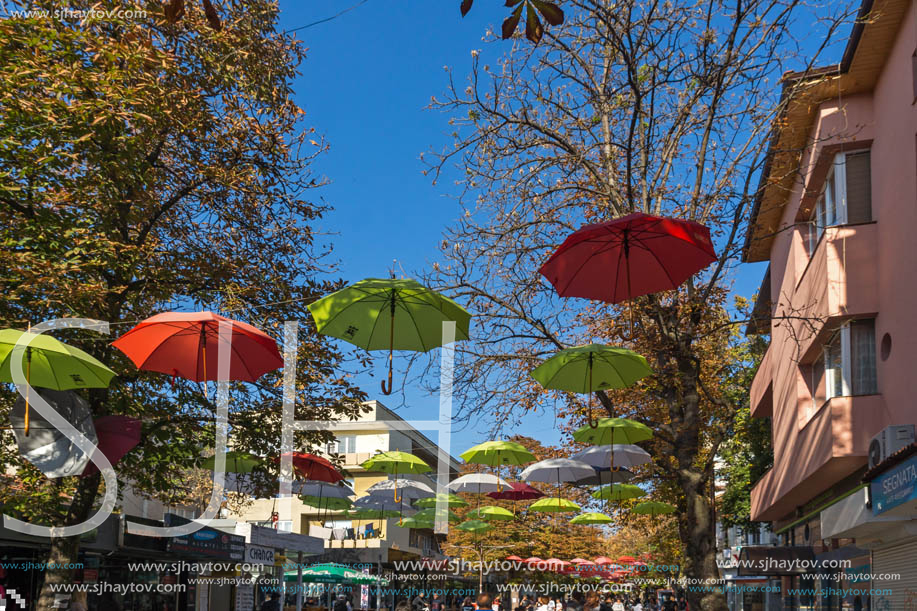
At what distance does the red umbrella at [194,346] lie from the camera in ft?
34.6

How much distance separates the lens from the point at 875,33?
13750 millimetres

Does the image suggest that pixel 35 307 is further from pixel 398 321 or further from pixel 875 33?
pixel 875 33

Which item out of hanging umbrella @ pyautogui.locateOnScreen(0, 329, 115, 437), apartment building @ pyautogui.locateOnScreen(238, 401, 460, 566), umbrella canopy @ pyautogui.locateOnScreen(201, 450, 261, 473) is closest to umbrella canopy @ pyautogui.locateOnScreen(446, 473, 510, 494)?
umbrella canopy @ pyautogui.locateOnScreen(201, 450, 261, 473)

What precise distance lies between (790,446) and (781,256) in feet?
18.0

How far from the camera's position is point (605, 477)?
23250 millimetres

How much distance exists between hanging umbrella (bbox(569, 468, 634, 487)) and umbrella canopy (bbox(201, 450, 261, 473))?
8.53 meters

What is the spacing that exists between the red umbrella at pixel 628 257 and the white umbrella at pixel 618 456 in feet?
26.6

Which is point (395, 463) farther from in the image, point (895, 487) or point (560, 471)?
point (895, 487)

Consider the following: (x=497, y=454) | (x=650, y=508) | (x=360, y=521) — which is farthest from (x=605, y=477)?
(x=360, y=521)

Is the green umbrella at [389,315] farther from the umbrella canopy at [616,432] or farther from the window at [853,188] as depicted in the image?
the window at [853,188]

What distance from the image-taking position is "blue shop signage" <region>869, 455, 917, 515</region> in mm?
10125

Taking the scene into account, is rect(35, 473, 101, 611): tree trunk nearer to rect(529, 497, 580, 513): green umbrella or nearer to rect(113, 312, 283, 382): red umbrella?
rect(113, 312, 283, 382): red umbrella

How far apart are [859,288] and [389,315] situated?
8.41 meters

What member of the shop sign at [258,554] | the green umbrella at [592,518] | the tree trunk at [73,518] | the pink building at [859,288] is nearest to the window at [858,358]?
the pink building at [859,288]
